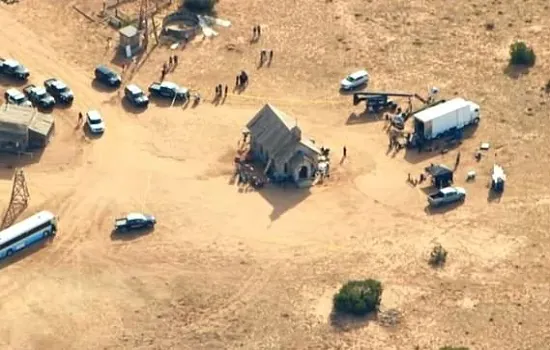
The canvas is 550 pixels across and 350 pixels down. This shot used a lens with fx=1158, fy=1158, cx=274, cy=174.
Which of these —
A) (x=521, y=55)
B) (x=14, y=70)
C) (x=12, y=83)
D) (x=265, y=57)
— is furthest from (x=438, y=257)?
(x=14, y=70)

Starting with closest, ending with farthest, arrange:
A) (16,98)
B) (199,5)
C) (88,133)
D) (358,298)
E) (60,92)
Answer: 1. (358,298)
2. (88,133)
3. (16,98)
4. (60,92)
5. (199,5)

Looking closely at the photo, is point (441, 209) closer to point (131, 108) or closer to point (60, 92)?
point (131, 108)

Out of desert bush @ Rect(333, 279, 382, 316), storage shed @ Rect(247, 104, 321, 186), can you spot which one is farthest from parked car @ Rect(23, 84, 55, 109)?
desert bush @ Rect(333, 279, 382, 316)

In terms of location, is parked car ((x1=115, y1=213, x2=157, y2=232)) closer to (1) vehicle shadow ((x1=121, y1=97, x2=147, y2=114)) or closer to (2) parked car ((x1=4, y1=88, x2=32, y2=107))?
(1) vehicle shadow ((x1=121, y1=97, x2=147, y2=114))

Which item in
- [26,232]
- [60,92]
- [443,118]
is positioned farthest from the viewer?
[60,92]

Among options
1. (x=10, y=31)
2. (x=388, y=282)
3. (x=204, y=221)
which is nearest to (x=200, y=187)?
(x=204, y=221)

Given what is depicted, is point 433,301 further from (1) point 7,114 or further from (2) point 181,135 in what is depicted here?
(1) point 7,114

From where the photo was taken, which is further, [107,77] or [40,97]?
[107,77]
